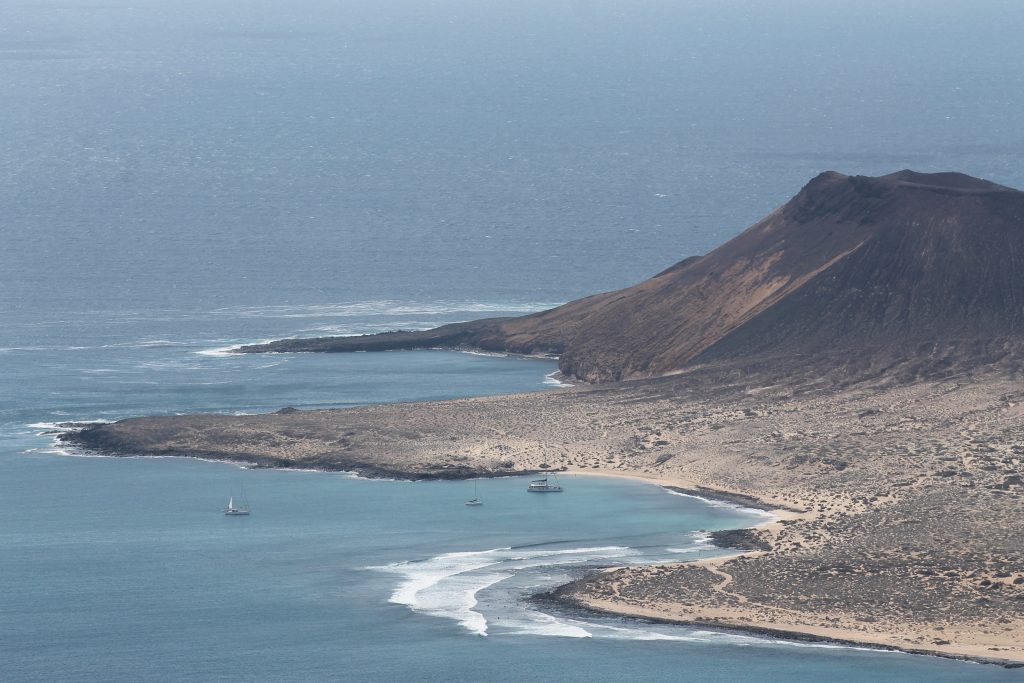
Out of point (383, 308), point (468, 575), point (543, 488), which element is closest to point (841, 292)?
point (543, 488)

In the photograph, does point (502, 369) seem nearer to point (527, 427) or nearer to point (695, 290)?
point (695, 290)

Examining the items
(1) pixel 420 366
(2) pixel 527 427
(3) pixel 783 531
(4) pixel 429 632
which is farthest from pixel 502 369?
(4) pixel 429 632

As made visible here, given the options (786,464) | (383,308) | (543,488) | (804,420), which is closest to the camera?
(543,488)

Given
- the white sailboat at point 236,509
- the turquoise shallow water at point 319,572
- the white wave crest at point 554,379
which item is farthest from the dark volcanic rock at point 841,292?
the white sailboat at point 236,509

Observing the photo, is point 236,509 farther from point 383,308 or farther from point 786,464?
point 383,308

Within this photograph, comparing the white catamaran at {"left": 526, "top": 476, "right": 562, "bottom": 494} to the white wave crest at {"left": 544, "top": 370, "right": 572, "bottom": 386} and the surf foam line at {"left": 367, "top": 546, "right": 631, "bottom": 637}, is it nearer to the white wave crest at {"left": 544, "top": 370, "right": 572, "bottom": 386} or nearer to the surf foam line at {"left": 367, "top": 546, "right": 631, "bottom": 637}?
the surf foam line at {"left": 367, "top": 546, "right": 631, "bottom": 637}

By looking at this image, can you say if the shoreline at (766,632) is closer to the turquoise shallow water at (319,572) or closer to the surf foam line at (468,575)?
the turquoise shallow water at (319,572)
